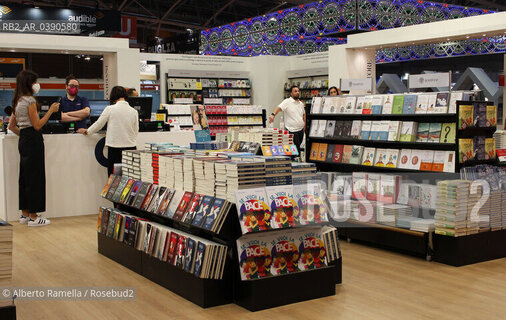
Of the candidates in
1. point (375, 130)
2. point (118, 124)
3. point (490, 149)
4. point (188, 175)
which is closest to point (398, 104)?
point (375, 130)

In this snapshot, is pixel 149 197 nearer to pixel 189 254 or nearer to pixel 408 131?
pixel 189 254

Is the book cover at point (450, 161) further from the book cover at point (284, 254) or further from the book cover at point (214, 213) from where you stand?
the book cover at point (214, 213)

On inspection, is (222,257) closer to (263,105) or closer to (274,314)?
(274,314)

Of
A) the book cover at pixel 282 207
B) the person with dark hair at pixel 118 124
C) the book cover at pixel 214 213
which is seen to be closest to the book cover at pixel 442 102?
the book cover at pixel 282 207

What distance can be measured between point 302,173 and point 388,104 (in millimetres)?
2409

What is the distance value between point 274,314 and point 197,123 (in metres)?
6.34

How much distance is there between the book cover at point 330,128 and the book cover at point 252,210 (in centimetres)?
328

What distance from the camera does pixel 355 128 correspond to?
6527 millimetres

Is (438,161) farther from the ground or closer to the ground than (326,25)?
closer to the ground

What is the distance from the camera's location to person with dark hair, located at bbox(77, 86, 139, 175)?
255 inches

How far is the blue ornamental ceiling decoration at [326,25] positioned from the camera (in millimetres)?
12586

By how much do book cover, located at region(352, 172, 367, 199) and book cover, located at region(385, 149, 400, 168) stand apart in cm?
36

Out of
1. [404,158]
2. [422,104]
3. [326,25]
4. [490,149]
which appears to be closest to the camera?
[490,149]

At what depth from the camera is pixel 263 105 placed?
15.9m
